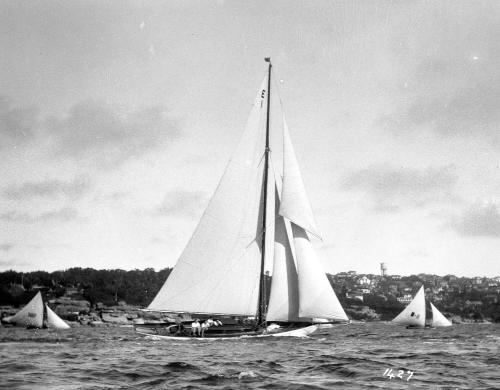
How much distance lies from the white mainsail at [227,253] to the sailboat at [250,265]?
68 mm

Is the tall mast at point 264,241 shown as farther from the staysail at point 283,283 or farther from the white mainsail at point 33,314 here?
the white mainsail at point 33,314

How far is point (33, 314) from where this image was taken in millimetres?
77688

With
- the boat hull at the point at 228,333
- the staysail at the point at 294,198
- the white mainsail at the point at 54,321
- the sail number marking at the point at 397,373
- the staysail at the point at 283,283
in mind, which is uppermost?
the staysail at the point at 294,198

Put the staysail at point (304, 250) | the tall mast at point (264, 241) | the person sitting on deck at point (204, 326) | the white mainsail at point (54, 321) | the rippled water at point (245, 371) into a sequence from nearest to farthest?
the rippled water at point (245, 371), the person sitting on deck at point (204, 326), the staysail at point (304, 250), the tall mast at point (264, 241), the white mainsail at point (54, 321)

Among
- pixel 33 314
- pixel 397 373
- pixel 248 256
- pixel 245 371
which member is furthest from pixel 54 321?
pixel 397 373

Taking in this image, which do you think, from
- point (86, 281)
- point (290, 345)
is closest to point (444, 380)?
point (290, 345)

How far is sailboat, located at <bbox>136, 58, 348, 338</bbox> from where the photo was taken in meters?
37.5

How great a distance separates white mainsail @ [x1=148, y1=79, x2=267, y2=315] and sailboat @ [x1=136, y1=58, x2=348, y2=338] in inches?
2.7

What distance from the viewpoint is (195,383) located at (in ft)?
53.1

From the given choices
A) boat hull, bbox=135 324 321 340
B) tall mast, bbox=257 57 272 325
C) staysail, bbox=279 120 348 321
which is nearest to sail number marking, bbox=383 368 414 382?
boat hull, bbox=135 324 321 340

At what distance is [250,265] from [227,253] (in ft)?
6.68

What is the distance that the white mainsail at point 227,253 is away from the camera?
37.5 metres

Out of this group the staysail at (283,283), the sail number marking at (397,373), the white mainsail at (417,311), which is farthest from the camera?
the white mainsail at (417,311)

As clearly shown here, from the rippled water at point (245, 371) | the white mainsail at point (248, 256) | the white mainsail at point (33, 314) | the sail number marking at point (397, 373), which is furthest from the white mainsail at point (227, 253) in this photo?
the white mainsail at point (33, 314)
